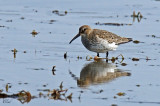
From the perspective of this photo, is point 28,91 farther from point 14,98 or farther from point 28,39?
point 28,39

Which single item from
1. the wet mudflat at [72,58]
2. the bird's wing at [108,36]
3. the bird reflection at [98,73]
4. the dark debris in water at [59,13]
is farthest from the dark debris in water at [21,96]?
the dark debris in water at [59,13]

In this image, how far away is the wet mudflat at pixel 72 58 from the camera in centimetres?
889

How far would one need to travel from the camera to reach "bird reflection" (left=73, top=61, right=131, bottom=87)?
10055 mm

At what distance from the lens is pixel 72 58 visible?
1259 centimetres

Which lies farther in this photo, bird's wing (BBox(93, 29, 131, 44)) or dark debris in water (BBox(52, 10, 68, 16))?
dark debris in water (BBox(52, 10, 68, 16))

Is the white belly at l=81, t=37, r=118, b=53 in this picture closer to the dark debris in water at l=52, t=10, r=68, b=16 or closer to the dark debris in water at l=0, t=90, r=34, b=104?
the dark debris in water at l=0, t=90, r=34, b=104

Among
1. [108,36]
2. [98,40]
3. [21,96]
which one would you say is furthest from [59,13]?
[21,96]

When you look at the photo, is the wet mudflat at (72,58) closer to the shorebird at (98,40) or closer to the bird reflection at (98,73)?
the bird reflection at (98,73)

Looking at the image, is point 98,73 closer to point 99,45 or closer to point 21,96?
point 99,45

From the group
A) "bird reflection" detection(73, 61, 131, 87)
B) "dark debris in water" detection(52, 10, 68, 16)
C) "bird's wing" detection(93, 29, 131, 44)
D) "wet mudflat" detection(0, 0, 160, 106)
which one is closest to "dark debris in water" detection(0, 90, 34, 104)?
"wet mudflat" detection(0, 0, 160, 106)

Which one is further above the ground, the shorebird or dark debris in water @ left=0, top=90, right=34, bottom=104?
the shorebird

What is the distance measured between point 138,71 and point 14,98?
351 cm

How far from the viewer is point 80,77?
412 inches

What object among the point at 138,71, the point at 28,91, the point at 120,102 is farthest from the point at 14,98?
the point at 138,71
